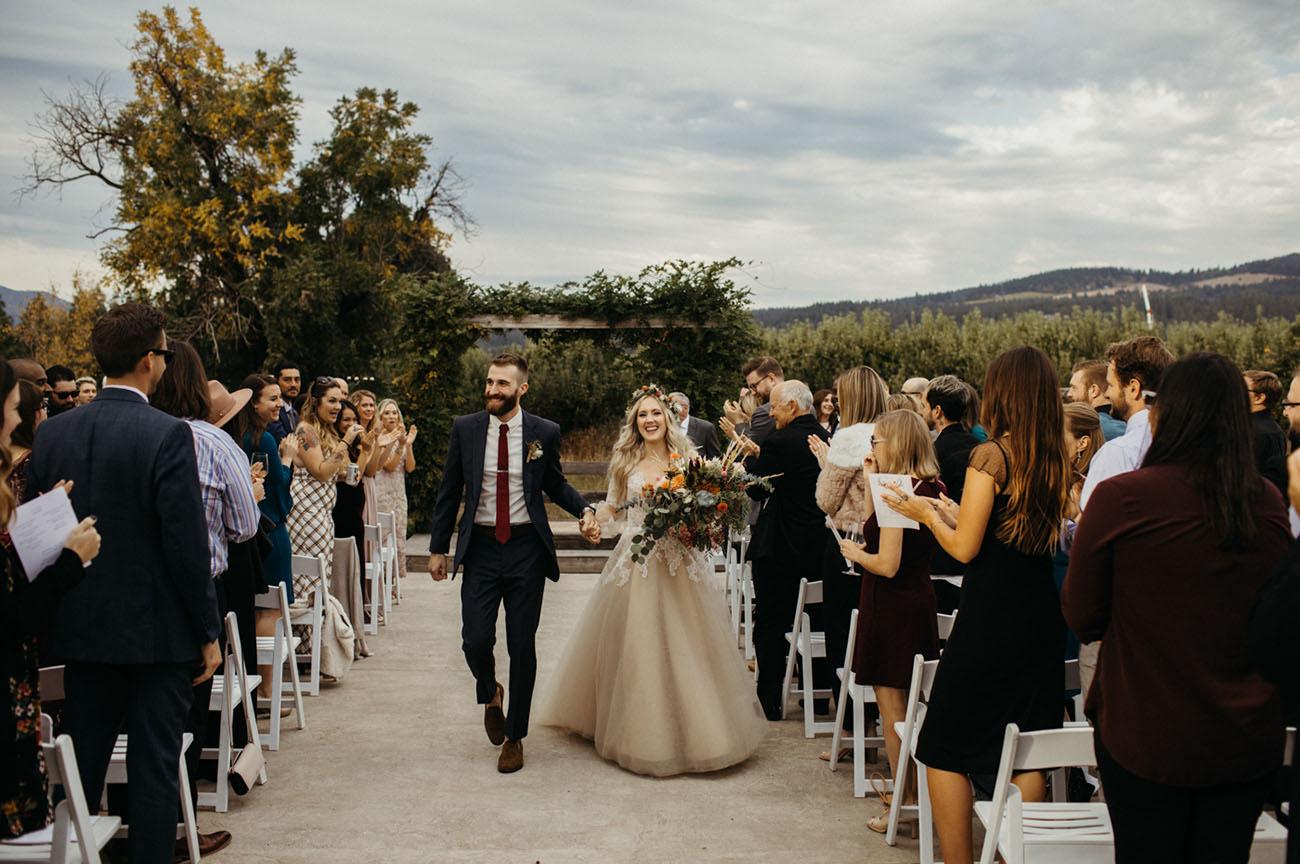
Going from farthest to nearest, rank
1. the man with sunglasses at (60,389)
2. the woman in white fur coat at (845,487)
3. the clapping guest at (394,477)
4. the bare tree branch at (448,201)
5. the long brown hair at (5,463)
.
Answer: the bare tree branch at (448,201), the clapping guest at (394,477), the man with sunglasses at (60,389), the woman in white fur coat at (845,487), the long brown hair at (5,463)

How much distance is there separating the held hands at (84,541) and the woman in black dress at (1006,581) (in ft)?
9.16

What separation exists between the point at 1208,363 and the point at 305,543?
6157 millimetres

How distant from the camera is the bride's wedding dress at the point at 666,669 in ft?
18.7

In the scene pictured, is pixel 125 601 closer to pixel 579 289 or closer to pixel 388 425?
pixel 388 425

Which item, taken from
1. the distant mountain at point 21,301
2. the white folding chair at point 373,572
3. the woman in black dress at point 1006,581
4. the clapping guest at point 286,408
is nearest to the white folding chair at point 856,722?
the woman in black dress at point 1006,581

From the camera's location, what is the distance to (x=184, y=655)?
3.69 metres

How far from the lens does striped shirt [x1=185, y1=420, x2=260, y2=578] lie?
455 cm

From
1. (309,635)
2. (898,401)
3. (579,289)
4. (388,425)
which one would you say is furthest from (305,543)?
(579,289)

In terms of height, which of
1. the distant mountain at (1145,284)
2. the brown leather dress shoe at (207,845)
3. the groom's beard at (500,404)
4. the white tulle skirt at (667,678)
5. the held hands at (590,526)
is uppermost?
the distant mountain at (1145,284)

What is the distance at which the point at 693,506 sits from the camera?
586 centimetres

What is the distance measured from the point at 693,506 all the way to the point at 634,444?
0.69 metres

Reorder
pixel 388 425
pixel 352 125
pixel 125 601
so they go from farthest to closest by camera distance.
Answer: pixel 352 125 → pixel 388 425 → pixel 125 601

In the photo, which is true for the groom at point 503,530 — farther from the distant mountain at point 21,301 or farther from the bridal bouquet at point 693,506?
the distant mountain at point 21,301

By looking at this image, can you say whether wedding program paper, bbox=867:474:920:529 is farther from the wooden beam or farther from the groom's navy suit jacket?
the wooden beam
